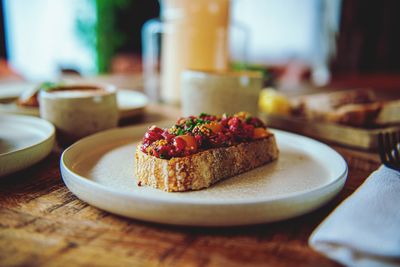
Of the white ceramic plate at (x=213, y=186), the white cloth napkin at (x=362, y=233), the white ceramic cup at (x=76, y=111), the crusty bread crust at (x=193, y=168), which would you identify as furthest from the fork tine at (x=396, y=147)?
the white ceramic cup at (x=76, y=111)

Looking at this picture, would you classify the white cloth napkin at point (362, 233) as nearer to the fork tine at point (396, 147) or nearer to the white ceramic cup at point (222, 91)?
the fork tine at point (396, 147)

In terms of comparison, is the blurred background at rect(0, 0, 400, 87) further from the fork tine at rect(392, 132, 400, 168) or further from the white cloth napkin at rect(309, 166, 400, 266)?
the white cloth napkin at rect(309, 166, 400, 266)

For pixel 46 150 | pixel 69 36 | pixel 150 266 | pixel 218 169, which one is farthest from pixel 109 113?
pixel 69 36

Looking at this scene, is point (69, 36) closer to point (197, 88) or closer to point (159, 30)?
point (159, 30)

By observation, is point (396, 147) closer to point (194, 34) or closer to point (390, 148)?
point (390, 148)

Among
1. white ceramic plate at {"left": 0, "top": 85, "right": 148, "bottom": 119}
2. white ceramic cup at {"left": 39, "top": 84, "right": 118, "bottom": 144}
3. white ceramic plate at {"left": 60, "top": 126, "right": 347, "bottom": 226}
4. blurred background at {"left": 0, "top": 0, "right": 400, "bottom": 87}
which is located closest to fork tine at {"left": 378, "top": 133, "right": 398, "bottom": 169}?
white ceramic plate at {"left": 60, "top": 126, "right": 347, "bottom": 226}

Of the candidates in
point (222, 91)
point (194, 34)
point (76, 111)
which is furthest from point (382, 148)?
point (194, 34)
